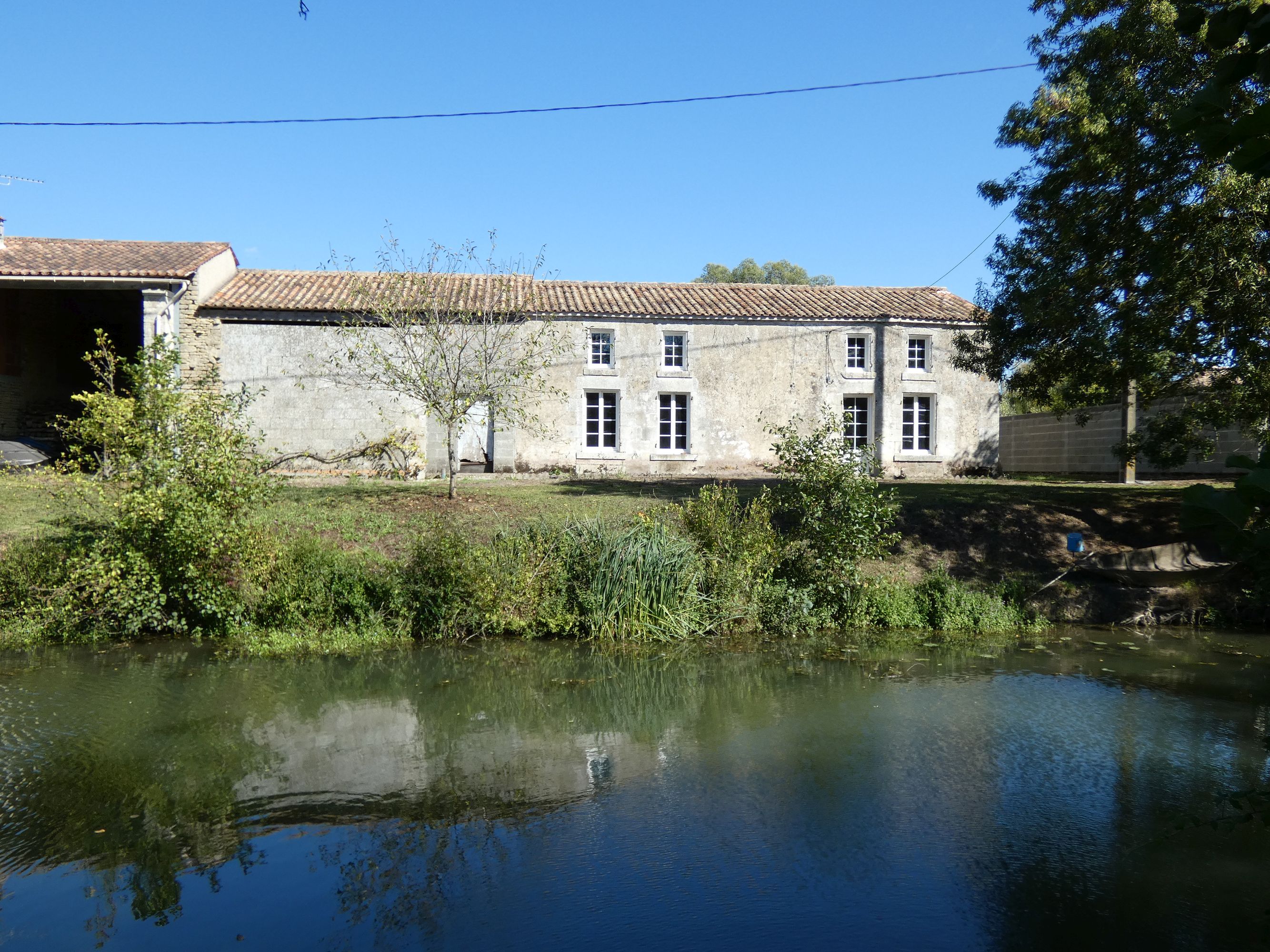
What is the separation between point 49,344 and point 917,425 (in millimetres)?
21424

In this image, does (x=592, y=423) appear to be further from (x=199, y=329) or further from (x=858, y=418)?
(x=199, y=329)

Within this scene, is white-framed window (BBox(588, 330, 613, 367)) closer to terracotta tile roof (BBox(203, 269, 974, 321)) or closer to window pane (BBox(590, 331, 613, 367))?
window pane (BBox(590, 331, 613, 367))

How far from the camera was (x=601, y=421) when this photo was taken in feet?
72.8

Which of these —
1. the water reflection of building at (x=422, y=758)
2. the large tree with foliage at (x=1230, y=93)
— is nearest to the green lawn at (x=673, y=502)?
the water reflection of building at (x=422, y=758)

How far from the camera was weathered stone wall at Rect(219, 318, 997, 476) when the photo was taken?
2167 centimetres

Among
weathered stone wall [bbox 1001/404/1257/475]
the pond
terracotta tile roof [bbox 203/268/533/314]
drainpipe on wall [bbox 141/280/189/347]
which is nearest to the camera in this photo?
the pond

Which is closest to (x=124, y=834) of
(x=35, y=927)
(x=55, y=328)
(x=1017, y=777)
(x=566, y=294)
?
(x=35, y=927)

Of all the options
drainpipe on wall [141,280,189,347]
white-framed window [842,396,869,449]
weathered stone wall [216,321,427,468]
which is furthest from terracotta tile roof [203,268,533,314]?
white-framed window [842,396,869,449]

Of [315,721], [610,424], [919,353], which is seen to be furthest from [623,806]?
[919,353]

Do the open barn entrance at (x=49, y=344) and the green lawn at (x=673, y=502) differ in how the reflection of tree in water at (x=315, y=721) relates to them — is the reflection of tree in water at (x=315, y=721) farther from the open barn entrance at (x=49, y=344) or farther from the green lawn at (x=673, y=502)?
the open barn entrance at (x=49, y=344)

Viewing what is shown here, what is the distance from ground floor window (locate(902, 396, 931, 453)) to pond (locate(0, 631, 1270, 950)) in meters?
13.7

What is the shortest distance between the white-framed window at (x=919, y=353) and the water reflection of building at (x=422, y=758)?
17885 millimetres

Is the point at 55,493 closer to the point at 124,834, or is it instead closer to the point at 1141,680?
the point at 124,834

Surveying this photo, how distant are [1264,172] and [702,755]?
18.4 ft
